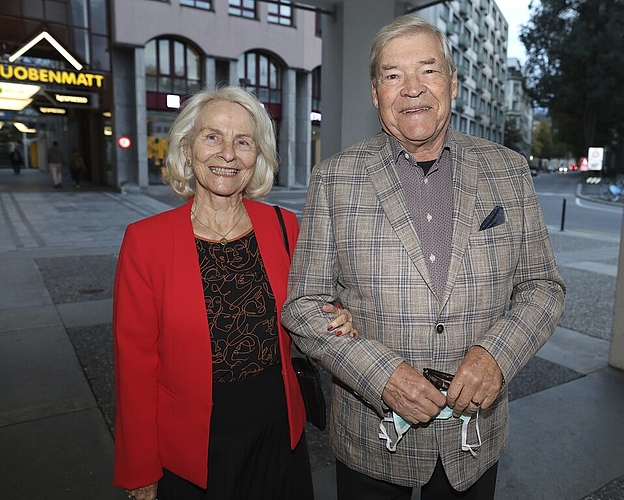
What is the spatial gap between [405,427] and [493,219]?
74cm

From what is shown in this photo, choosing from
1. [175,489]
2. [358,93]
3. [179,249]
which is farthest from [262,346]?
[358,93]

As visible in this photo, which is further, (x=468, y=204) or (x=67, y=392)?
(x=67, y=392)

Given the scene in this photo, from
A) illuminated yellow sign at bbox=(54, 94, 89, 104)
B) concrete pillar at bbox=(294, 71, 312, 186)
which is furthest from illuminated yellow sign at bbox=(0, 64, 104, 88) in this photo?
concrete pillar at bbox=(294, 71, 312, 186)

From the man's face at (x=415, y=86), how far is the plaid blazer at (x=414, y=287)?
13cm

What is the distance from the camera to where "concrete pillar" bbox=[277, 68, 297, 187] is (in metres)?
28.7

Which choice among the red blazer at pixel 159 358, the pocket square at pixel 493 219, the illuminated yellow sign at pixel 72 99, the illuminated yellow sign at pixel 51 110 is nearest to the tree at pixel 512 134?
the illuminated yellow sign at pixel 51 110

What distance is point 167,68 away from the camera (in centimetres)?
2575

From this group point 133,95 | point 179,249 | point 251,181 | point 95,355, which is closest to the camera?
point 179,249

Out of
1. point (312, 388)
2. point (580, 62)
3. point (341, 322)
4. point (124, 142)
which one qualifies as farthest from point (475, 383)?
point (580, 62)

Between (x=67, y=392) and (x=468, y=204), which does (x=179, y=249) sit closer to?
(x=468, y=204)

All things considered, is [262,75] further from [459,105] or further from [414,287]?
[414,287]

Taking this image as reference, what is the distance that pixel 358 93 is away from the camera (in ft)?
19.4

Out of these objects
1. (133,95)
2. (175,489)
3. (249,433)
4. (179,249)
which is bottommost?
(175,489)

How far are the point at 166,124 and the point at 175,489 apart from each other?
1059 inches
